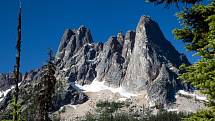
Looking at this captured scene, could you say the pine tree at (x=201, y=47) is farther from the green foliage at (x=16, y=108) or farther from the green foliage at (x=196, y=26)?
the green foliage at (x=16, y=108)

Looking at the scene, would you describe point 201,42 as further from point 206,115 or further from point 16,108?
point 16,108

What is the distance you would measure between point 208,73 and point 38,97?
85.6 ft

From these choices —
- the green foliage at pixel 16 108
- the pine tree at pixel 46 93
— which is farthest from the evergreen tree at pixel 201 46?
the pine tree at pixel 46 93

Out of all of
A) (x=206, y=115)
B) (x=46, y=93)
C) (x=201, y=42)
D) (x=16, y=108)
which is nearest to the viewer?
(x=206, y=115)

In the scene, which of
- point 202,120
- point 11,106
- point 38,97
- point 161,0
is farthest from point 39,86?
point 202,120

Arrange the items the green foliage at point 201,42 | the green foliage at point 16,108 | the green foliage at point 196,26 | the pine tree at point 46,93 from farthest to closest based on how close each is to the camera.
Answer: the pine tree at point 46,93 → the green foliage at point 16,108 → the green foliage at point 196,26 → the green foliage at point 201,42

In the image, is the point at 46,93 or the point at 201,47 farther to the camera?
the point at 46,93

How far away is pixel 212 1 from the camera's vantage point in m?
17.2

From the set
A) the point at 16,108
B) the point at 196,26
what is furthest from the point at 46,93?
the point at 196,26

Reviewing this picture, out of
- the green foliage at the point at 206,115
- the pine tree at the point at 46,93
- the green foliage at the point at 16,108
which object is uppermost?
the pine tree at the point at 46,93

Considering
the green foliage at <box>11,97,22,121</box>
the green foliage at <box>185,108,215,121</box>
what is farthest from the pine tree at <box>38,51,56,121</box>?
the green foliage at <box>185,108,215,121</box>

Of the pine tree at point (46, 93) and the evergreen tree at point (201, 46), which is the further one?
the pine tree at point (46, 93)

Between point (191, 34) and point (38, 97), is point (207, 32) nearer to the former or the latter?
point (191, 34)

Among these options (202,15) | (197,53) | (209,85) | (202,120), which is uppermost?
(202,15)
